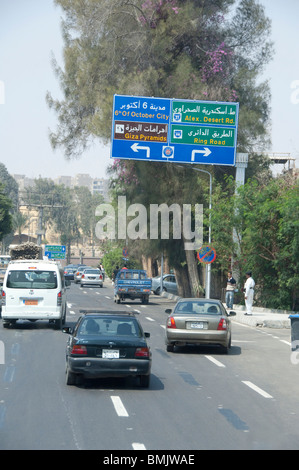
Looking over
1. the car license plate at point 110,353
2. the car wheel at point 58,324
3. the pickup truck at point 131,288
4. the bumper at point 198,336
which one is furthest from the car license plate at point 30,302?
the pickup truck at point 131,288

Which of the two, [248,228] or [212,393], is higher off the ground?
[248,228]

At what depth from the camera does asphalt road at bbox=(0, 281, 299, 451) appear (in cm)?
998

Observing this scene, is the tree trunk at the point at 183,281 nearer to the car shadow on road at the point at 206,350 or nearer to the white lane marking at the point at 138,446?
the car shadow on road at the point at 206,350

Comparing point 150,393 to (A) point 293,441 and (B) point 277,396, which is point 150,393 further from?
(A) point 293,441

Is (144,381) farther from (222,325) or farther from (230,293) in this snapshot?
(230,293)

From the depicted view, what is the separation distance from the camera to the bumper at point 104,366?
13883 mm

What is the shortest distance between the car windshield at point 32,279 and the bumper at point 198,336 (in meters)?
6.28

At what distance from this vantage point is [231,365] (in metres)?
18.5

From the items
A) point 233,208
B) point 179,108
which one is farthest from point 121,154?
point 233,208

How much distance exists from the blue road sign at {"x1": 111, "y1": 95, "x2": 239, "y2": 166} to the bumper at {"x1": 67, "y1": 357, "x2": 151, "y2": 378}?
73.0 ft

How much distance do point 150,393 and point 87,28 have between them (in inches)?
1394

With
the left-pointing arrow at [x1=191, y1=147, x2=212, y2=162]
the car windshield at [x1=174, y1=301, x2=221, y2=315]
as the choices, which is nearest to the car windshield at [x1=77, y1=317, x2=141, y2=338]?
the car windshield at [x1=174, y1=301, x2=221, y2=315]

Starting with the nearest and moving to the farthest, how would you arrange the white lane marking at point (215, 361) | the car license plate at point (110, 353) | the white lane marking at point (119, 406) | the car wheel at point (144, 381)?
the white lane marking at point (119, 406)
the car license plate at point (110, 353)
the car wheel at point (144, 381)
the white lane marking at point (215, 361)

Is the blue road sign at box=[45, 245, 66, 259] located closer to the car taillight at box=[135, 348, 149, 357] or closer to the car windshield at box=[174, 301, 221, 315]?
the car windshield at box=[174, 301, 221, 315]
